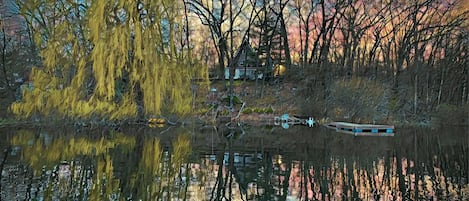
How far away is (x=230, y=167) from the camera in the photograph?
37.5ft

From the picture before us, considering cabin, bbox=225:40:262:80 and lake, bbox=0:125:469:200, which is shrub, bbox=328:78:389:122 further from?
cabin, bbox=225:40:262:80

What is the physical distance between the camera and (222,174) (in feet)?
34.8

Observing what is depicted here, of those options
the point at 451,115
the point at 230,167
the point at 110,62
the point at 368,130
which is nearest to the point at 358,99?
the point at 368,130

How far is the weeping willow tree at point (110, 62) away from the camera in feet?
60.7

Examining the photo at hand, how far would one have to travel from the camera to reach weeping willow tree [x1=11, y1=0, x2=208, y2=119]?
18500 millimetres

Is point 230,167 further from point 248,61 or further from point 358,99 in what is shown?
point 248,61

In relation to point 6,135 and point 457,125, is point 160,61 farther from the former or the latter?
point 457,125

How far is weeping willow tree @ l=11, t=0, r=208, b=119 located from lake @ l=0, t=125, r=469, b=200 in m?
1.41

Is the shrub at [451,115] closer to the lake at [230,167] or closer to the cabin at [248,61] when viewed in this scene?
the lake at [230,167]

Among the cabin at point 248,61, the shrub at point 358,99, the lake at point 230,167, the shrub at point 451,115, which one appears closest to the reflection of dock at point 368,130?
the lake at point 230,167

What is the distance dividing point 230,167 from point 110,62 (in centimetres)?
882

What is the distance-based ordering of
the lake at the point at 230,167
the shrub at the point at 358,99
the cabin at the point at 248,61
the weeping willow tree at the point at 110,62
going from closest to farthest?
the lake at the point at 230,167, the weeping willow tree at the point at 110,62, the shrub at the point at 358,99, the cabin at the point at 248,61

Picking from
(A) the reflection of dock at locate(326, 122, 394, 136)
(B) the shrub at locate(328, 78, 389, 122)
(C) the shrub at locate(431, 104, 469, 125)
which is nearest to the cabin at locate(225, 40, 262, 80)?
(B) the shrub at locate(328, 78, 389, 122)

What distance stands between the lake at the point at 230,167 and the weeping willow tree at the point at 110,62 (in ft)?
4.62
